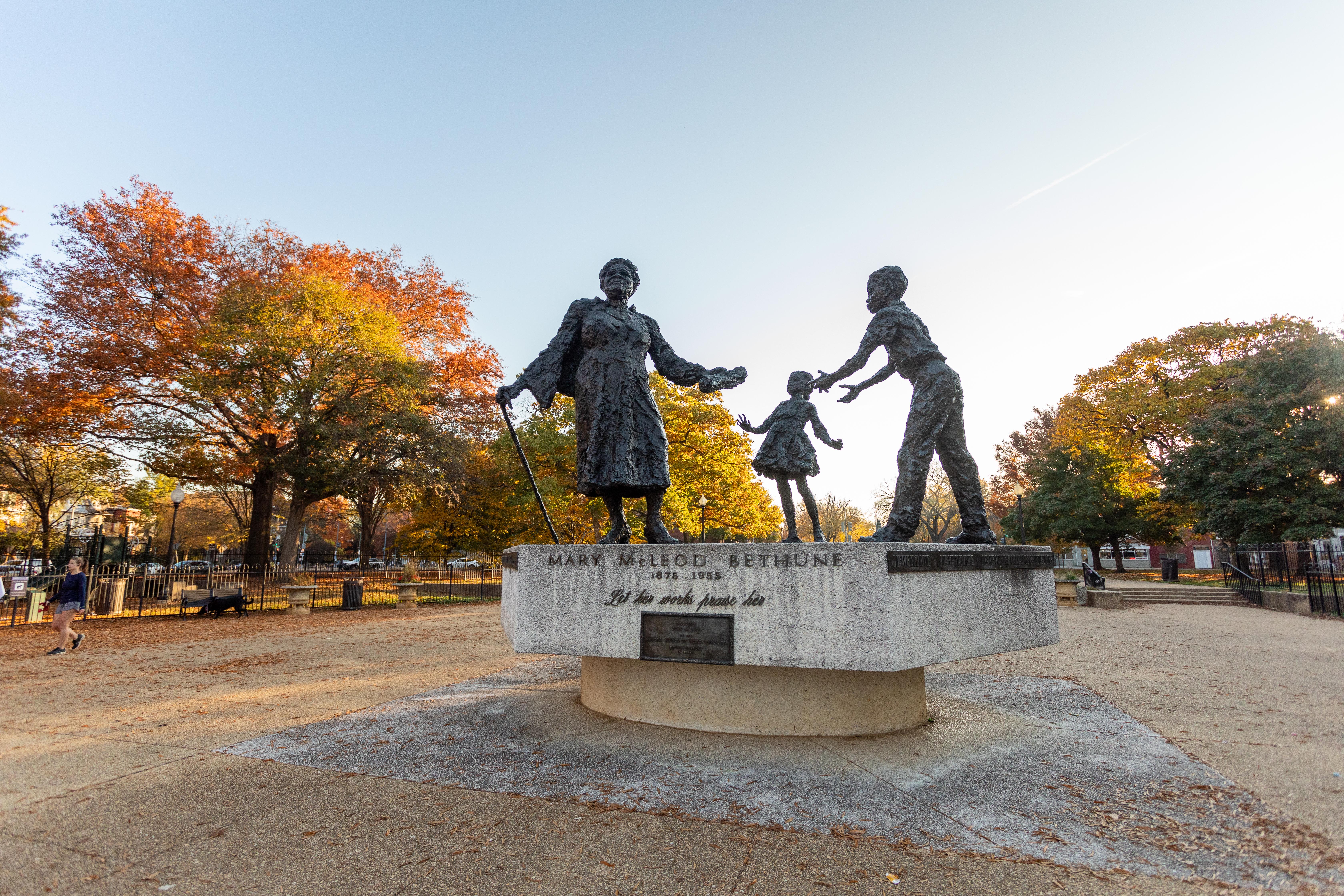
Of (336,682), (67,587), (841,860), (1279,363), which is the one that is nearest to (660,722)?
(841,860)

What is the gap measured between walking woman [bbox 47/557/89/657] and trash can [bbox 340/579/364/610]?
8.56 meters

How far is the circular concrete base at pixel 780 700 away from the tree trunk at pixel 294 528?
21512 mm

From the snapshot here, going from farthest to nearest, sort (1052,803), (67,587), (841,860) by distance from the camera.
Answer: (67,587)
(1052,803)
(841,860)

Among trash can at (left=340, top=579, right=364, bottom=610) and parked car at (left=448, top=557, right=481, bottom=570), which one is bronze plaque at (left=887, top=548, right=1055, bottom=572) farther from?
parked car at (left=448, top=557, right=481, bottom=570)

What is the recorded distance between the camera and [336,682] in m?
7.55

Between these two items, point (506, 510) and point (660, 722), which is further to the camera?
Result: point (506, 510)

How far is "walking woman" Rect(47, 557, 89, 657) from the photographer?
34.4 feet

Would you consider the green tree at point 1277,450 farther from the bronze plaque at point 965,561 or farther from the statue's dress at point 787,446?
the bronze plaque at point 965,561

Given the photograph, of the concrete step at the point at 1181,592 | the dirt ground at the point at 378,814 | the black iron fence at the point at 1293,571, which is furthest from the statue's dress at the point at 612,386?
the concrete step at the point at 1181,592

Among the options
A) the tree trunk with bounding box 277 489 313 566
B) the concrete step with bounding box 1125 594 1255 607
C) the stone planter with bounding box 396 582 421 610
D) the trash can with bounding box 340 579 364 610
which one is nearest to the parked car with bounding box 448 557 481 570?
the stone planter with bounding box 396 582 421 610

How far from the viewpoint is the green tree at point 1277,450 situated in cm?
2208

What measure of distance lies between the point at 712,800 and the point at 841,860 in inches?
35.1

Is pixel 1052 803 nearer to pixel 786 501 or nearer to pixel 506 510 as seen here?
pixel 786 501

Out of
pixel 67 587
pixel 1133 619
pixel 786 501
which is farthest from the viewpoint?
pixel 1133 619
